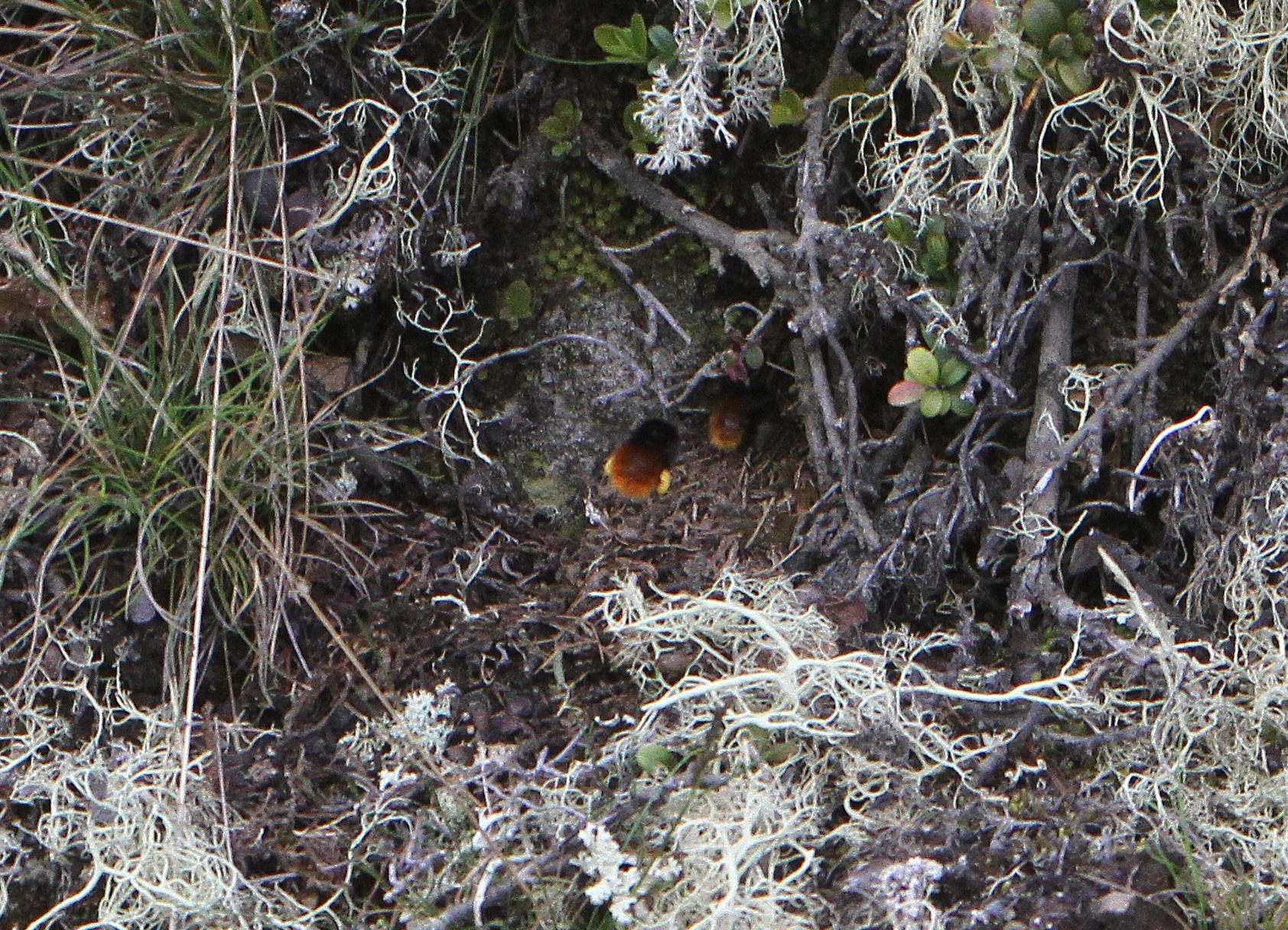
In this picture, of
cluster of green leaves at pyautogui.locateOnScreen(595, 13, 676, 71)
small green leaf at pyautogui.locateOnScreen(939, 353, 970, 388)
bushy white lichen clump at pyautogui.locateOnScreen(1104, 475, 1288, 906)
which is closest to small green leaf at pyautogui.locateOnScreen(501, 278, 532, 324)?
cluster of green leaves at pyautogui.locateOnScreen(595, 13, 676, 71)

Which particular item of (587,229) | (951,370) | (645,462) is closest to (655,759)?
(645,462)

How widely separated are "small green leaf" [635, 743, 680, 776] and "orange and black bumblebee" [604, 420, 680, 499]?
1.88 feet

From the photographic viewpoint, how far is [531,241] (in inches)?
86.7

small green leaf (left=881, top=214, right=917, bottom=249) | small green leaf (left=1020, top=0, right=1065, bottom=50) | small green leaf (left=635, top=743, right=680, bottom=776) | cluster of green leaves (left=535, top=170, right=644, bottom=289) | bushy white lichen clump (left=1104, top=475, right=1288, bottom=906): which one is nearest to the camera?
bushy white lichen clump (left=1104, top=475, right=1288, bottom=906)

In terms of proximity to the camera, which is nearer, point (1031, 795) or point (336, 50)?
point (1031, 795)

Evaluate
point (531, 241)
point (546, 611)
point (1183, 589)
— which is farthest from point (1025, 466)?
point (531, 241)

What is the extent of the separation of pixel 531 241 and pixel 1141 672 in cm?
126

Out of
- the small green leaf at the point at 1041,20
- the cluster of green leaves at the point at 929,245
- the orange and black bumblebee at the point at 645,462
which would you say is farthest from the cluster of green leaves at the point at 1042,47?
the orange and black bumblebee at the point at 645,462

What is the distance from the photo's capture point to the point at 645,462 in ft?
6.90

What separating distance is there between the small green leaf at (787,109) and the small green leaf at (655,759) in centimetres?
103

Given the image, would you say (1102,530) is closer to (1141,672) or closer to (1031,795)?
(1141,672)

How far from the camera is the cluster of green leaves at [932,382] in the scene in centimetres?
180

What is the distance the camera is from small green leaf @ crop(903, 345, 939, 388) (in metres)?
1.80

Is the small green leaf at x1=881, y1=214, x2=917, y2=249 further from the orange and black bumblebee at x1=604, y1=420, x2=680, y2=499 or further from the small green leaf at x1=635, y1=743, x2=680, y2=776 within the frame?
the small green leaf at x1=635, y1=743, x2=680, y2=776
